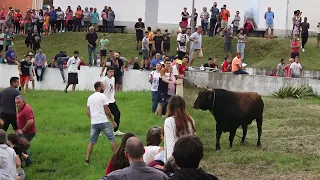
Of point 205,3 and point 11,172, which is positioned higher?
point 205,3

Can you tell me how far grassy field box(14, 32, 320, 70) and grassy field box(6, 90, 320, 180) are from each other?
8.85m

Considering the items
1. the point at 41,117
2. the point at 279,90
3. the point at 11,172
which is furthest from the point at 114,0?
the point at 11,172

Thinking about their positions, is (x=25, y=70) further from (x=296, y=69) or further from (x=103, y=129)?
(x=103, y=129)

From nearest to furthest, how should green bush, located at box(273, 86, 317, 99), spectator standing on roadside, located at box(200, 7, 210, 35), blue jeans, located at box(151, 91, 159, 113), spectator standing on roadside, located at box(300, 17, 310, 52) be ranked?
blue jeans, located at box(151, 91, 159, 113) → green bush, located at box(273, 86, 317, 99) → spectator standing on roadside, located at box(300, 17, 310, 52) → spectator standing on roadside, located at box(200, 7, 210, 35)

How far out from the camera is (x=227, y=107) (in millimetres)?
15359

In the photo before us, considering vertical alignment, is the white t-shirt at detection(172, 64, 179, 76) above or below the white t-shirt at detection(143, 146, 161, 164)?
above

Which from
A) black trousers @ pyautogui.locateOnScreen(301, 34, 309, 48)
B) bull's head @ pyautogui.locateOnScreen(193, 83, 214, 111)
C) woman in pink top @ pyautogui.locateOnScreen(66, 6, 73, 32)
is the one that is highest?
woman in pink top @ pyautogui.locateOnScreen(66, 6, 73, 32)

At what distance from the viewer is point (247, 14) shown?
3803 cm

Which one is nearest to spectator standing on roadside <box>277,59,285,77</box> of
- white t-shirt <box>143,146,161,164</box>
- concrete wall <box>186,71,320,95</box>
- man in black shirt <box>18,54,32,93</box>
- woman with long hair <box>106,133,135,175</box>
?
concrete wall <box>186,71,320,95</box>

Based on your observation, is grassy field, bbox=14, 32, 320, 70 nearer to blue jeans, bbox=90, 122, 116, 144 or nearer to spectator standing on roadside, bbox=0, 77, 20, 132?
spectator standing on roadside, bbox=0, 77, 20, 132

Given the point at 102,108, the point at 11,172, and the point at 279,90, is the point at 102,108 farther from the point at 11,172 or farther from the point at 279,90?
the point at 279,90

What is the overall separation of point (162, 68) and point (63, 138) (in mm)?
3836

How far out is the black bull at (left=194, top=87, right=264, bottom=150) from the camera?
1507 centimetres

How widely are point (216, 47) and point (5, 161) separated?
85.6ft
